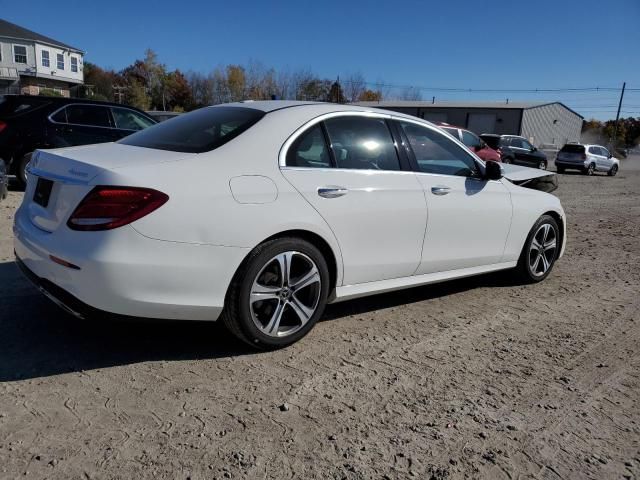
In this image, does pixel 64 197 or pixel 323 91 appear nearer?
pixel 64 197

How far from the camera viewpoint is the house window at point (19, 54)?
173ft

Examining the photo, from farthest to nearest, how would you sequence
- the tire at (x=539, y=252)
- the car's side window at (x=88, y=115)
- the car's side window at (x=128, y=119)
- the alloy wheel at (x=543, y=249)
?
the car's side window at (x=128, y=119) → the car's side window at (x=88, y=115) → the alloy wheel at (x=543, y=249) → the tire at (x=539, y=252)

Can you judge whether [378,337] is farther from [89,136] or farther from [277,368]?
[89,136]

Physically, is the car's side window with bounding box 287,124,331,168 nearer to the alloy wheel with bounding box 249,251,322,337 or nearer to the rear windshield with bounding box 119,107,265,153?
the rear windshield with bounding box 119,107,265,153

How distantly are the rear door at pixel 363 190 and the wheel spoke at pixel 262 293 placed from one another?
1.86 ft

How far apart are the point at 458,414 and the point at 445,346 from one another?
931mm

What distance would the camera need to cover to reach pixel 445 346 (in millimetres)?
3750

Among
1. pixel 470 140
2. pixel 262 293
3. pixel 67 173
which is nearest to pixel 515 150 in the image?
pixel 470 140

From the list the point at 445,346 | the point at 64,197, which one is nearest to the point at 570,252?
the point at 445,346

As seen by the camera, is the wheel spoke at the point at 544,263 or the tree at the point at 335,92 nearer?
the wheel spoke at the point at 544,263

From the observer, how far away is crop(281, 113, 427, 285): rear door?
3572 mm

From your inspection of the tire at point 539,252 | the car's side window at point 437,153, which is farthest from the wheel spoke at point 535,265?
the car's side window at point 437,153

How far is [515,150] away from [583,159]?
12.9ft

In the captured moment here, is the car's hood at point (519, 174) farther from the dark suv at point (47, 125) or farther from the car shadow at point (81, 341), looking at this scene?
the dark suv at point (47, 125)
